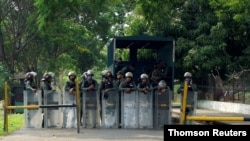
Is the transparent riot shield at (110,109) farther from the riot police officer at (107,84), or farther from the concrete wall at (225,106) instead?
the concrete wall at (225,106)

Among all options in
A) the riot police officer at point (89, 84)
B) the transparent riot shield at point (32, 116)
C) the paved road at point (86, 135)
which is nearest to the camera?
the paved road at point (86, 135)

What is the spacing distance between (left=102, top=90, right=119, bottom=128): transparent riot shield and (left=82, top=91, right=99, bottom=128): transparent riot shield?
0.24 metres

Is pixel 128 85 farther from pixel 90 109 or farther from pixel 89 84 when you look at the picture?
pixel 90 109

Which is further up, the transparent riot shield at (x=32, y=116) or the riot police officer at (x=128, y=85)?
the riot police officer at (x=128, y=85)

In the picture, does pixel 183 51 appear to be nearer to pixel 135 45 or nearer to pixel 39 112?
pixel 135 45

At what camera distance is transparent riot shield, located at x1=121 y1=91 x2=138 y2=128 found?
54.1 ft

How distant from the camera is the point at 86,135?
1431cm

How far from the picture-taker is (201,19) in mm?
29750

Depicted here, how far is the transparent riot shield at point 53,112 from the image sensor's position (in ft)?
54.1

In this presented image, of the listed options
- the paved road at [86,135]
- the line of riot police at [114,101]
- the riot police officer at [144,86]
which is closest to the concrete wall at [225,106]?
the line of riot police at [114,101]

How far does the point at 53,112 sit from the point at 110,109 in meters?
1.71

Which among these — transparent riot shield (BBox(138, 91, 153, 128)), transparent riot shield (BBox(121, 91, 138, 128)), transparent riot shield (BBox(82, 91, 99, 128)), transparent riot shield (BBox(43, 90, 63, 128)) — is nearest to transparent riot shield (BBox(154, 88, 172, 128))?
transparent riot shield (BBox(138, 91, 153, 128))

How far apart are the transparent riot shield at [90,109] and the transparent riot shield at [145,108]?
4.24 ft

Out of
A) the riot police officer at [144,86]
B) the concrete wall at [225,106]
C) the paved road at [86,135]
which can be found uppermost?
the riot police officer at [144,86]
